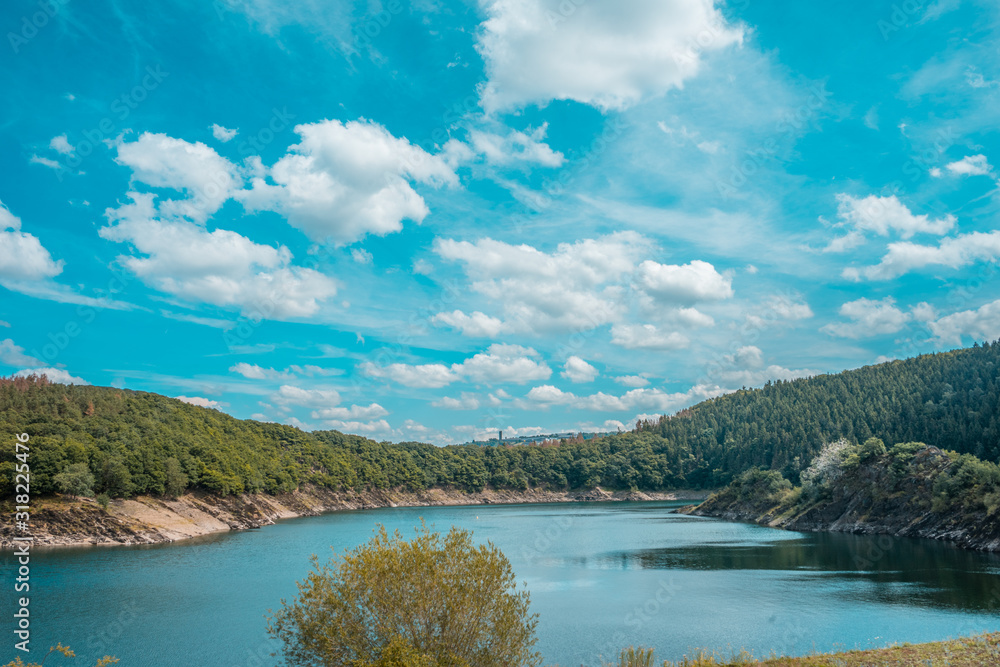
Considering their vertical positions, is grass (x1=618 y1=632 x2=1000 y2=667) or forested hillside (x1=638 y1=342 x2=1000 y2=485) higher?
forested hillside (x1=638 y1=342 x2=1000 y2=485)

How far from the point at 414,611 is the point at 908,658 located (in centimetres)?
1999

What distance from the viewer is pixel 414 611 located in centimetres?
1986

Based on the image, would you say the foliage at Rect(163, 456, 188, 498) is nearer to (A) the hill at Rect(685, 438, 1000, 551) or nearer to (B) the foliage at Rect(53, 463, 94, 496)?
(B) the foliage at Rect(53, 463, 94, 496)

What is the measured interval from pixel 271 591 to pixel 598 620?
27.7 meters

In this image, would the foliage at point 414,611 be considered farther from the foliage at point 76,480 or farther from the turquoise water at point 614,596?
the foliage at point 76,480

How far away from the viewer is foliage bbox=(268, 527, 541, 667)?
1984cm

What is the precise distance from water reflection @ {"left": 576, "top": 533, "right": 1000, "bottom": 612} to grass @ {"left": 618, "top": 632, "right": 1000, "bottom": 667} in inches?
676

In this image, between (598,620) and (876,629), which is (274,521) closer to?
(598,620)

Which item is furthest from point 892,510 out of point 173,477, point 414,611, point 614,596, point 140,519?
point 173,477

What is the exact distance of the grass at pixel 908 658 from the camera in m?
22.6

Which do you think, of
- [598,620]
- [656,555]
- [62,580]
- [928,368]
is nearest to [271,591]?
[62,580]

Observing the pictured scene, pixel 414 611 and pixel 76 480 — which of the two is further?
pixel 76 480

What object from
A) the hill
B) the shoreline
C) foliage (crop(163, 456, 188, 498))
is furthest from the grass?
foliage (crop(163, 456, 188, 498))

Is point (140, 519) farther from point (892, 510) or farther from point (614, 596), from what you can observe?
point (892, 510)
